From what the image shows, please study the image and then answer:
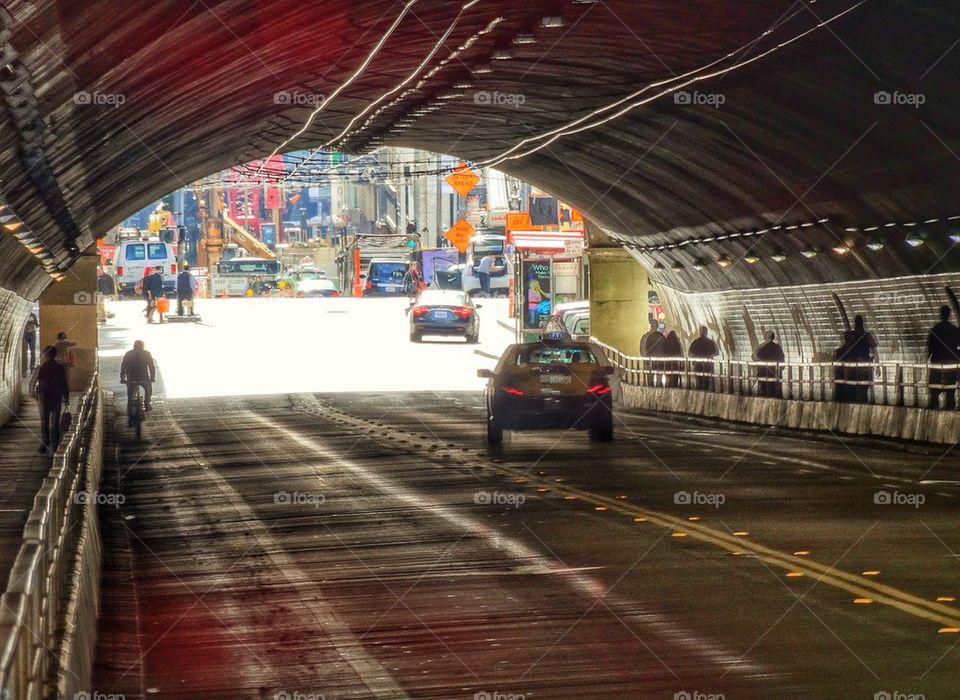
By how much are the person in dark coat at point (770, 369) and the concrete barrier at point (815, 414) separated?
3.05 feet

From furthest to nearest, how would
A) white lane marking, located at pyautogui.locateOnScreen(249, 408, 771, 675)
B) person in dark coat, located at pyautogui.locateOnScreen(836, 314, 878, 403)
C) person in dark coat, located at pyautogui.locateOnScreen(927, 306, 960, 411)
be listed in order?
person in dark coat, located at pyautogui.locateOnScreen(836, 314, 878, 403) → person in dark coat, located at pyautogui.locateOnScreen(927, 306, 960, 411) → white lane marking, located at pyautogui.locateOnScreen(249, 408, 771, 675)

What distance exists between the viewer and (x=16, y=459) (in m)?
28.7

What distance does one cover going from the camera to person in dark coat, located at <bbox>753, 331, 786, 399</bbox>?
34.4 meters

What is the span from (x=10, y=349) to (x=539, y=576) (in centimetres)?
2810

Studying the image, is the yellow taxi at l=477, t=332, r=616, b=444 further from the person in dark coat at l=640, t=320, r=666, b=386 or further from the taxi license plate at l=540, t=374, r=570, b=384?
the person in dark coat at l=640, t=320, r=666, b=386

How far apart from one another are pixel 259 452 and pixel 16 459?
170 inches

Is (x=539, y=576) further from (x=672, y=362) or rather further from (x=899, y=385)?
(x=672, y=362)

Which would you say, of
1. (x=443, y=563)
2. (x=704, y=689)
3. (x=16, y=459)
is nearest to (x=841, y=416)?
(x=16, y=459)

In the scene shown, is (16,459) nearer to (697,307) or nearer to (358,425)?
(358,425)

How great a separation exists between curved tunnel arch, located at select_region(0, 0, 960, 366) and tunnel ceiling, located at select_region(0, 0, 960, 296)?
6 centimetres

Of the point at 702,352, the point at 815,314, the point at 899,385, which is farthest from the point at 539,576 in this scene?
the point at 702,352

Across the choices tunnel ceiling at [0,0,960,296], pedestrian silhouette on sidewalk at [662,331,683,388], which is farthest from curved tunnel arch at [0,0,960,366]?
pedestrian silhouette on sidewalk at [662,331,683,388]

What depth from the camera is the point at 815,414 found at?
3019 centimetres

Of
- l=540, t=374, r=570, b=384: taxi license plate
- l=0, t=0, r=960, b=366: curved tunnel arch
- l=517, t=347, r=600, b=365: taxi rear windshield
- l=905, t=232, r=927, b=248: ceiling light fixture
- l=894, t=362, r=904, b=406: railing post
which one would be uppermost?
l=0, t=0, r=960, b=366: curved tunnel arch
